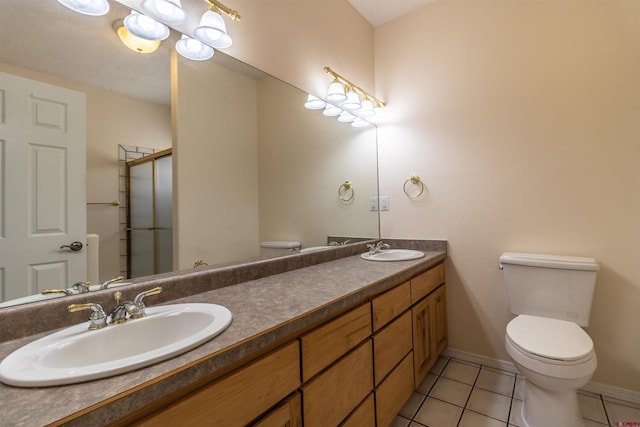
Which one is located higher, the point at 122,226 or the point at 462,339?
the point at 122,226

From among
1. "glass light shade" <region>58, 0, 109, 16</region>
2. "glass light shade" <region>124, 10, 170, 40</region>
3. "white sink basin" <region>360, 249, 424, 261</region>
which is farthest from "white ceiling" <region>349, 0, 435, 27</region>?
"white sink basin" <region>360, 249, 424, 261</region>

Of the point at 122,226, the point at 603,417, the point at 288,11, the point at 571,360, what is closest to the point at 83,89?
the point at 122,226

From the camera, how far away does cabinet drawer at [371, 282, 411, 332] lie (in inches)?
49.1

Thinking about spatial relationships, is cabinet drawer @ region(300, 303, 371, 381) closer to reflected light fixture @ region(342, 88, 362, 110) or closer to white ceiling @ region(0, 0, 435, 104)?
white ceiling @ region(0, 0, 435, 104)

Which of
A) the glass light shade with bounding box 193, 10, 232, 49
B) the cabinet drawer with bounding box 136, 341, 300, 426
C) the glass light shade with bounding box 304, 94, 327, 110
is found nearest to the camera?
the cabinet drawer with bounding box 136, 341, 300, 426

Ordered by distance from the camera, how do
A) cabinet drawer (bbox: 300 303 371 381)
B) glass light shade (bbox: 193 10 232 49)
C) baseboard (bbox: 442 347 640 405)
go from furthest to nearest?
baseboard (bbox: 442 347 640 405) → glass light shade (bbox: 193 10 232 49) → cabinet drawer (bbox: 300 303 371 381)

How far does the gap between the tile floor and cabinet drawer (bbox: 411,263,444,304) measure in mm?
561

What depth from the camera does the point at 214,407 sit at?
646 mm

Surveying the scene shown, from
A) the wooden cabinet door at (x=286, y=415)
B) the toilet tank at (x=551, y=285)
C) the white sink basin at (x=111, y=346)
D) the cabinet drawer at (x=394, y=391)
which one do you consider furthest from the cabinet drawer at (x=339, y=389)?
the toilet tank at (x=551, y=285)

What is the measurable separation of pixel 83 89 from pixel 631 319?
8.74 feet

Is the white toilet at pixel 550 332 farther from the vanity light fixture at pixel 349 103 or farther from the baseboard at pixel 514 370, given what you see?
the vanity light fixture at pixel 349 103

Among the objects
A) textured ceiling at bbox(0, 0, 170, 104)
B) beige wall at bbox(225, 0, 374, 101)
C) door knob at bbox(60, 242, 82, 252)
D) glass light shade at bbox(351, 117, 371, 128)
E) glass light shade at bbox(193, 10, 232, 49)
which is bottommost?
door knob at bbox(60, 242, 82, 252)

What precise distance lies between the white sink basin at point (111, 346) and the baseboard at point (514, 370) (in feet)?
6.12

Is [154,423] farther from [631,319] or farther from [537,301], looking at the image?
[631,319]
